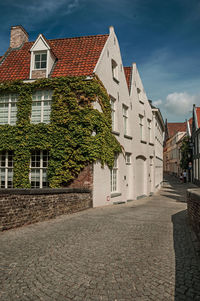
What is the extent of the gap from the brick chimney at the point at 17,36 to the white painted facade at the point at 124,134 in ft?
21.7

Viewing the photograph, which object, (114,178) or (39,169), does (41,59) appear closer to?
(39,169)

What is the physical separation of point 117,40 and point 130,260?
16.0 meters

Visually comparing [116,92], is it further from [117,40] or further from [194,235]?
[194,235]

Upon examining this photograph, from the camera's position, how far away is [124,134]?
1778cm

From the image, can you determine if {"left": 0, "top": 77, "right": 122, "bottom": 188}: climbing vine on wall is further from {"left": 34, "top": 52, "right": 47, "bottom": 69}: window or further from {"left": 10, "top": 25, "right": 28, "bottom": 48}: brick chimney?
{"left": 10, "top": 25, "right": 28, "bottom": 48}: brick chimney

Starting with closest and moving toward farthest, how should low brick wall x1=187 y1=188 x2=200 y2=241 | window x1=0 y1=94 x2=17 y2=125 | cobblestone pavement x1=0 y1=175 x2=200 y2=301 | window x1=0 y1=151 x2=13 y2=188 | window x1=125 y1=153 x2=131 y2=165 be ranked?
1. cobblestone pavement x1=0 y1=175 x2=200 y2=301
2. low brick wall x1=187 y1=188 x2=200 y2=241
3. window x1=0 y1=151 x2=13 y2=188
4. window x1=0 y1=94 x2=17 y2=125
5. window x1=125 y1=153 x2=131 y2=165

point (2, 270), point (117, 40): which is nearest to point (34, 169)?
point (2, 270)

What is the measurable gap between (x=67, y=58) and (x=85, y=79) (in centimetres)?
279

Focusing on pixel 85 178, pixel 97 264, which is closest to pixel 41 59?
pixel 85 178

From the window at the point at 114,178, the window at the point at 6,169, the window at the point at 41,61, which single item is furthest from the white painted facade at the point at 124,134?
the window at the point at 6,169

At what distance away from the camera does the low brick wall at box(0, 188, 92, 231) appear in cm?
749

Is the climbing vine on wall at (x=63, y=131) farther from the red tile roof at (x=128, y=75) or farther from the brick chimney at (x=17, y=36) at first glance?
the red tile roof at (x=128, y=75)

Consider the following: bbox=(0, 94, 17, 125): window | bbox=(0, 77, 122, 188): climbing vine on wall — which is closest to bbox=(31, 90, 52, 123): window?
bbox=(0, 77, 122, 188): climbing vine on wall

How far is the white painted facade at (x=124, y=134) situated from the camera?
14.3 meters
